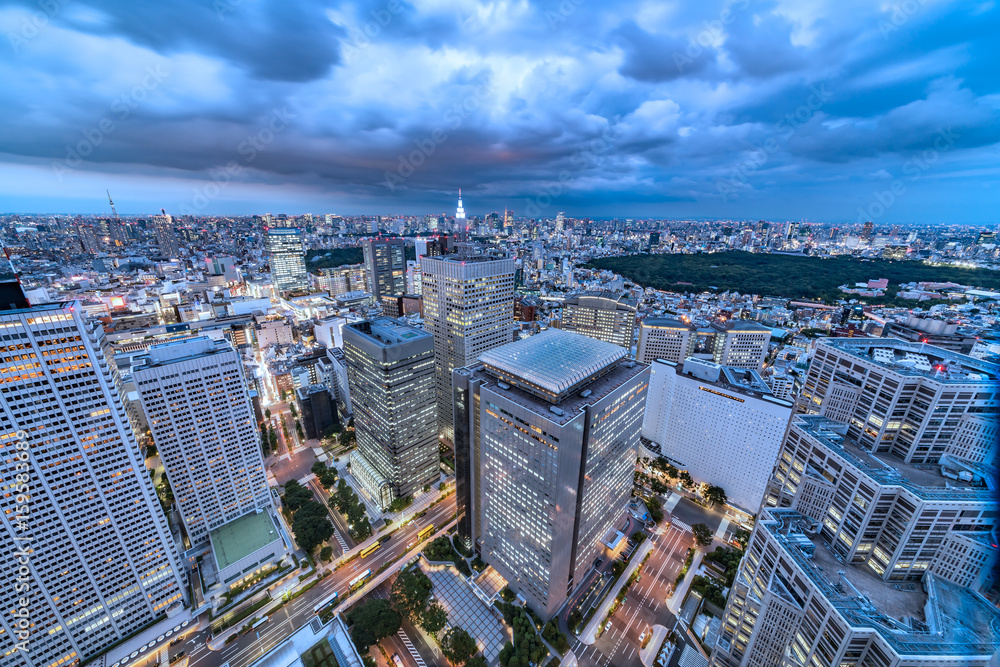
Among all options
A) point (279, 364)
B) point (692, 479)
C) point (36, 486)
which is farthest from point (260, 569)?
point (692, 479)

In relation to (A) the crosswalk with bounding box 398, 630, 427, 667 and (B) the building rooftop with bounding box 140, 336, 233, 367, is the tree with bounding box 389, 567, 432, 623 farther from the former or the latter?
(B) the building rooftop with bounding box 140, 336, 233, 367

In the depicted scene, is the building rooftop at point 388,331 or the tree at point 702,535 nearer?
the tree at point 702,535

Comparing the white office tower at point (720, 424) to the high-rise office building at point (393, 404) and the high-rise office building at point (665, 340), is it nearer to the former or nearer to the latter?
the high-rise office building at point (665, 340)

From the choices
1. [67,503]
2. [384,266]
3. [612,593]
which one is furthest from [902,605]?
[384,266]

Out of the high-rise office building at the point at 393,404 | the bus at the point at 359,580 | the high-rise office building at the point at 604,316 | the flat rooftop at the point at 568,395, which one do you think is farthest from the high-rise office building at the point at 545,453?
the high-rise office building at the point at 604,316

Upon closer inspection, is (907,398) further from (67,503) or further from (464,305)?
(67,503)

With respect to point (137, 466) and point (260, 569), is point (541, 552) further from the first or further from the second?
point (137, 466)

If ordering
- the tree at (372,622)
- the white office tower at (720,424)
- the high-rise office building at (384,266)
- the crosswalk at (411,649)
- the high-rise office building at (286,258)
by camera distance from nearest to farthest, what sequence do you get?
the tree at (372,622), the crosswalk at (411,649), the white office tower at (720,424), the high-rise office building at (384,266), the high-rise office building at (286,258)
